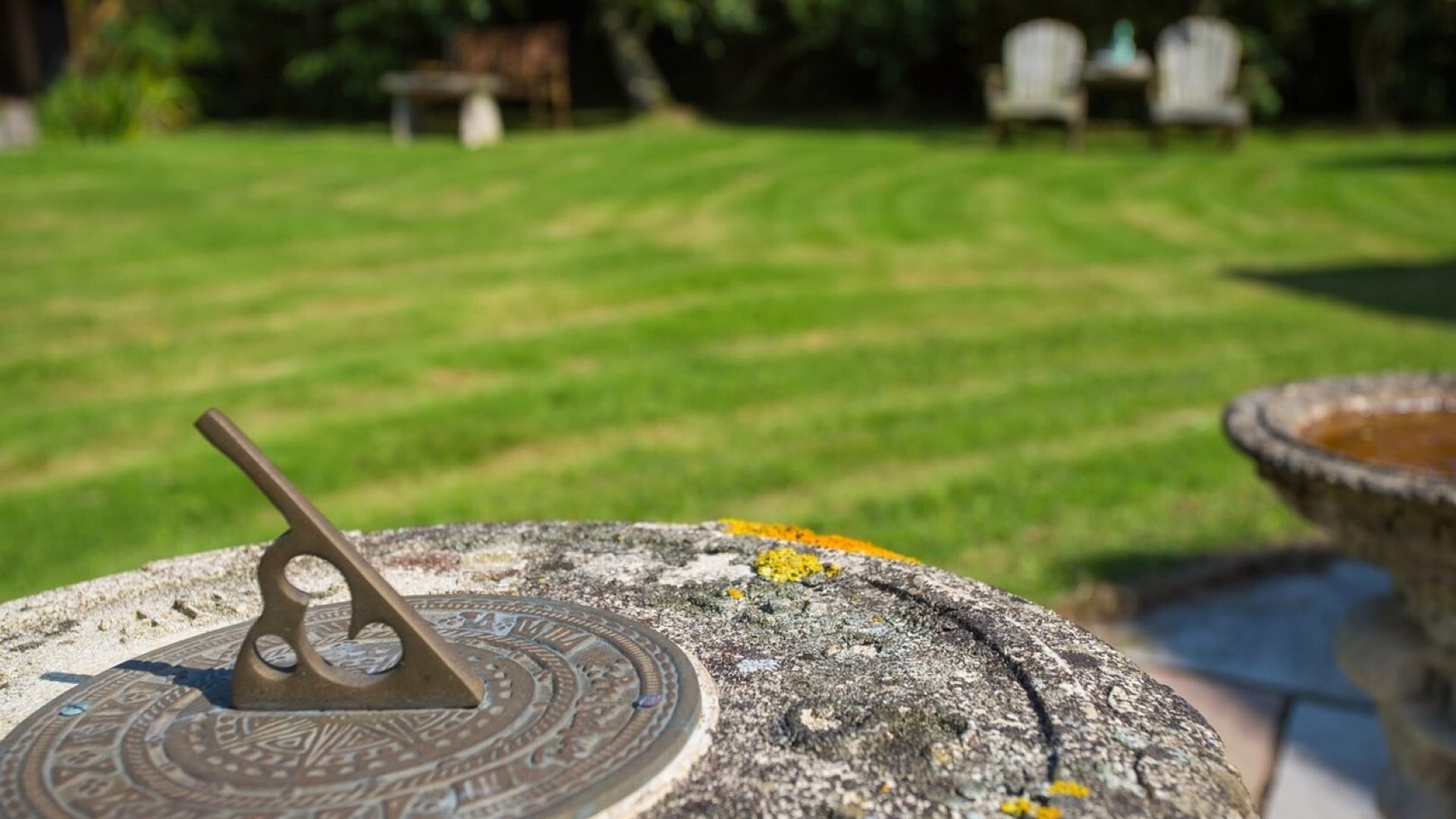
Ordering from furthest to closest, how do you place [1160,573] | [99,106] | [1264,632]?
[99,106], [1160,573], [1264,632]

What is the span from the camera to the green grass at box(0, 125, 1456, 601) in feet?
16.8

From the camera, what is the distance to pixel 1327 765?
12.6 ft

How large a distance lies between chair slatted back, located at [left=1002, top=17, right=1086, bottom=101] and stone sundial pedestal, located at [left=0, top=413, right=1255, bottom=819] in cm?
1162

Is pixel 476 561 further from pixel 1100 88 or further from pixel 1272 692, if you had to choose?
pixel 1100 88

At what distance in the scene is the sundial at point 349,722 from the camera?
67.7 inches

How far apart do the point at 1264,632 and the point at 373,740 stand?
348 centimetres

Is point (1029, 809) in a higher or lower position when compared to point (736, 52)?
lower

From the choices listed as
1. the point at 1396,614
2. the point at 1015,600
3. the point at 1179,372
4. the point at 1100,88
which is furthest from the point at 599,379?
the point at 1100,88

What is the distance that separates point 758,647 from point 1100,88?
13.8 meters

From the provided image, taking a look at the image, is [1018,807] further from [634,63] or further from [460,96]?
[634,63]

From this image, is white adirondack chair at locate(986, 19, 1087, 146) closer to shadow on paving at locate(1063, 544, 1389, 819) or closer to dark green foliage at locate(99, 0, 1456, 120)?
dark green foliage at locate(99, 0, 1456, 120)

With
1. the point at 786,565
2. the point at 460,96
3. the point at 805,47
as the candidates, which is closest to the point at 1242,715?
the point at 786,565

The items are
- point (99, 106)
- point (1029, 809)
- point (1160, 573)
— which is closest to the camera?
point (1029, 809)

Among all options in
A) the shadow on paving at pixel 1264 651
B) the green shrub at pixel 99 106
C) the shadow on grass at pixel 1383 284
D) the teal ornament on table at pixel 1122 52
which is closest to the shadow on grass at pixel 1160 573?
the shadow on paving at pixel 1264 651
